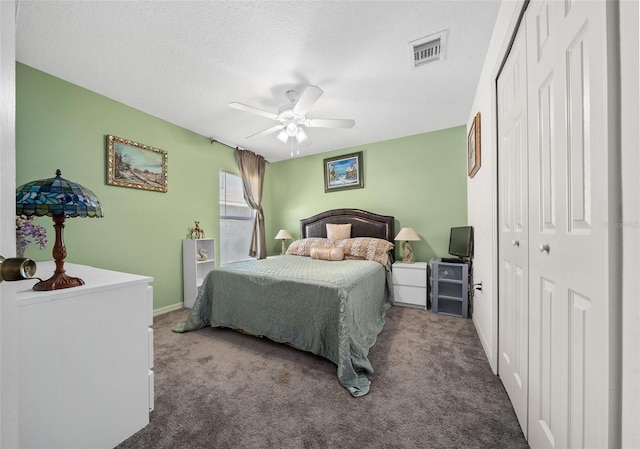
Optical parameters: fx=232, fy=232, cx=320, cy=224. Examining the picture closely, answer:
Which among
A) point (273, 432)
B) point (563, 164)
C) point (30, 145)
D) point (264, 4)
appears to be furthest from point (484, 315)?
point (30, 145)

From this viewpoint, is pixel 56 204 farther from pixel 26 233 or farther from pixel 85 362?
pixel 85 362

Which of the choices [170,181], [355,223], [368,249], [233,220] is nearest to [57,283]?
[170,181]

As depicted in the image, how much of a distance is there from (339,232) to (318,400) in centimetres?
261

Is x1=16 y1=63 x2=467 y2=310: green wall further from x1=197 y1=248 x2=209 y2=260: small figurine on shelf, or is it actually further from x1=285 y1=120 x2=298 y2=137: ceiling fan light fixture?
x1=285 y1=120 x2=298 y2=137: ceiling fan light fixture

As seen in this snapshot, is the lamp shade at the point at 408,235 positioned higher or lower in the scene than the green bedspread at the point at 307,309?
higher

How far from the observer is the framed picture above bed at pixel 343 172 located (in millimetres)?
4043

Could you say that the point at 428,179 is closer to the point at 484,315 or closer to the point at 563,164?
the point at 484,315

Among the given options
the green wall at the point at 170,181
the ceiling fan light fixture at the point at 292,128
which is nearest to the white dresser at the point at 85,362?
the green wall at the point at 170,181

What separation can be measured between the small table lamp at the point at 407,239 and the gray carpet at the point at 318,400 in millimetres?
1378

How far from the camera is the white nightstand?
3119 millimetres

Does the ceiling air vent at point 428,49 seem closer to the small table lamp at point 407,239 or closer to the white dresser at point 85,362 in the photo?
the small table lamp at point 407,239

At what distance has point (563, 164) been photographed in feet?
2.75

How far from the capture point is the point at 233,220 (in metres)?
4.16

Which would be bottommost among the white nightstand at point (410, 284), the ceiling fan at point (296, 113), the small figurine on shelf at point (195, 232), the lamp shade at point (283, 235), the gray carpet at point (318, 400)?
the gray carpet at point (318, 400)
